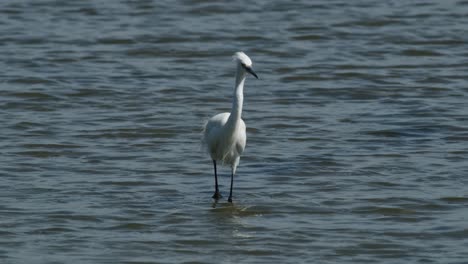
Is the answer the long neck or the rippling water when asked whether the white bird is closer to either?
the long neck

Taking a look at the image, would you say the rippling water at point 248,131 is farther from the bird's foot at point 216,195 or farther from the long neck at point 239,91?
the long neck at point 239,91

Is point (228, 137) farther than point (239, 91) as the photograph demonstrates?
Yes

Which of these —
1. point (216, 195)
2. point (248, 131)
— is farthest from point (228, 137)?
point (248, 131)

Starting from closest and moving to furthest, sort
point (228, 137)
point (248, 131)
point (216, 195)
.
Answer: point (228, 137) < point (216, 195) < point (248, 131)

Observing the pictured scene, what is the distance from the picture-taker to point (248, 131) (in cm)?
1305

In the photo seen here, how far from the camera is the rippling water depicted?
9.15 meters

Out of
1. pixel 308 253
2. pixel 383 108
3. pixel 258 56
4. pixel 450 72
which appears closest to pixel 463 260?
pixel 308 253

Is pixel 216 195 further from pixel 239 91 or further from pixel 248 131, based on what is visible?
pixel 248 131

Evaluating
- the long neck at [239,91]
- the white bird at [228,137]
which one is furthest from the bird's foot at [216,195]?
the long neck at [239,91]

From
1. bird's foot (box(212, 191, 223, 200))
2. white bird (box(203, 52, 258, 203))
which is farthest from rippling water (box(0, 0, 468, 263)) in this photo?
white bird (box(203, 52, 258, 203))

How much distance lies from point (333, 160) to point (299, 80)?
428 cm

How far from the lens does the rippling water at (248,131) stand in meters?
9.15

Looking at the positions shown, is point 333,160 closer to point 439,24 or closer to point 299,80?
point 299,80

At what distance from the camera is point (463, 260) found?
848 cm
